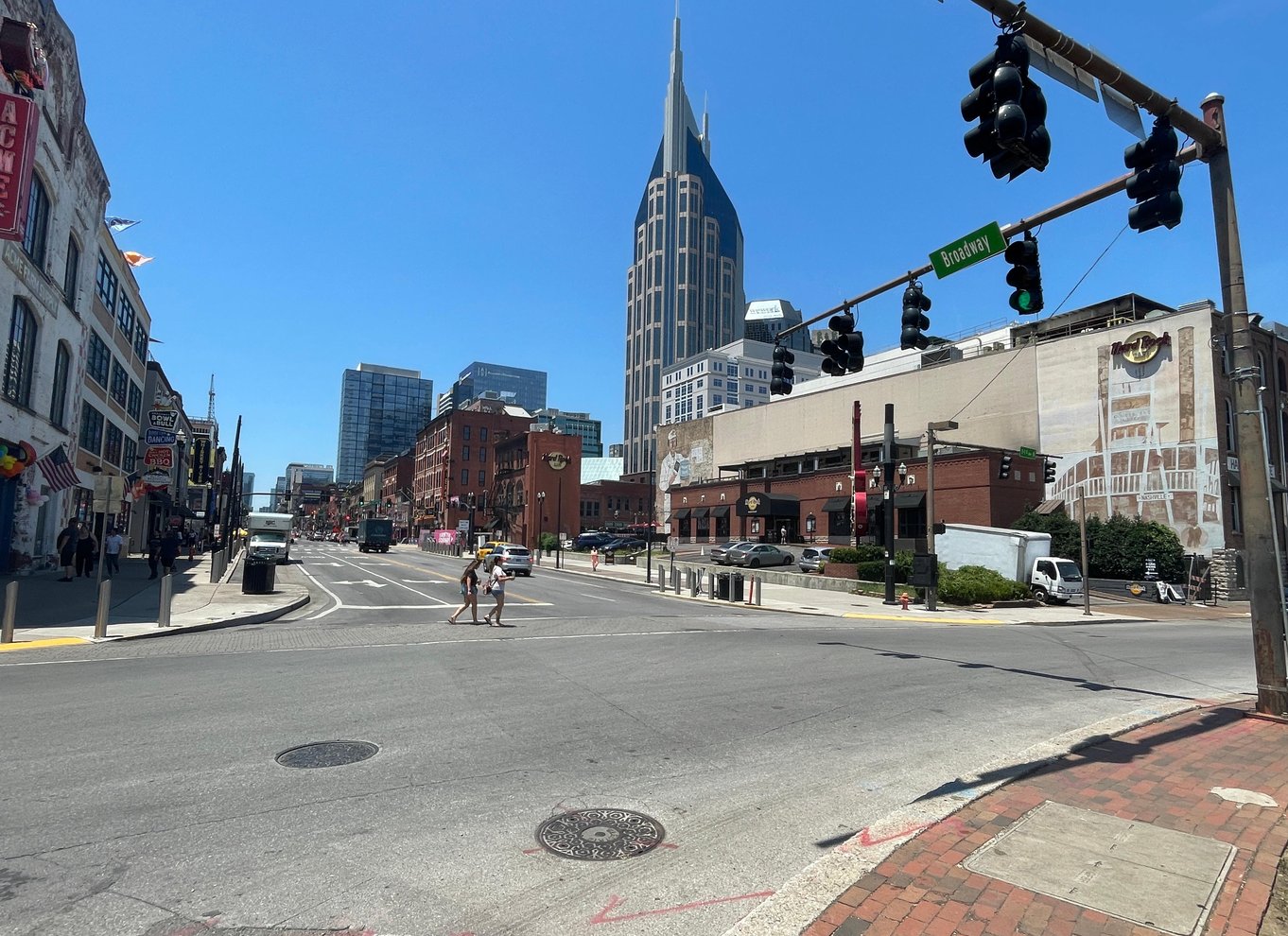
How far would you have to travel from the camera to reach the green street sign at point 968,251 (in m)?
8.76

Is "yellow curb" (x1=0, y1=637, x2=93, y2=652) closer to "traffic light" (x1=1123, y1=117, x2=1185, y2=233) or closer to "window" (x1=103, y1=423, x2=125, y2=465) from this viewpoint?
"traffic light" (x1=1123, y1=117, x2=1185, y2=233)

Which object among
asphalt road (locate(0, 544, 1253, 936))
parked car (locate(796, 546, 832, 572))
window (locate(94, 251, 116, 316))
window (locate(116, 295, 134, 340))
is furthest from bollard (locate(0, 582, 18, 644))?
window (locate(116, 295, 134, 340))

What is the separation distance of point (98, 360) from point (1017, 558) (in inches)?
1729

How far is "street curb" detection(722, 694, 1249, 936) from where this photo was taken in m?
3.50

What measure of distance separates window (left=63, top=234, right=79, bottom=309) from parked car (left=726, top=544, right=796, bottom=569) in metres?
33.4

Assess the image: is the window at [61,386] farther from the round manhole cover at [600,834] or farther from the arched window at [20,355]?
the round manhole cover at [600,834]

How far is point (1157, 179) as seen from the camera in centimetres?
725

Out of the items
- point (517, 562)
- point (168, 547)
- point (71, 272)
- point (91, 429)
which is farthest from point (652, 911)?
point (91, 429)

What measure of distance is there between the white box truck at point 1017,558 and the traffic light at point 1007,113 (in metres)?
25.5

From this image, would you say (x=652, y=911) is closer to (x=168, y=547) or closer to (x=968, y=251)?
(x=968, y=251)

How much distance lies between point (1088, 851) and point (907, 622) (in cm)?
1889

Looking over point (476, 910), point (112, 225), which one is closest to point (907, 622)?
point (476, 910)

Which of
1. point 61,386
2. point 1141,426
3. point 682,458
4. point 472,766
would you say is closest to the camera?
point 472,766

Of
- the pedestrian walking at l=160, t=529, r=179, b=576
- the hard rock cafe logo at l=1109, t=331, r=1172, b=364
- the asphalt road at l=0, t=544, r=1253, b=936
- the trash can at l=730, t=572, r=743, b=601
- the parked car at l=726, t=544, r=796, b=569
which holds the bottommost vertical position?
the trash can at l=730, t=572, r=743, b=601
